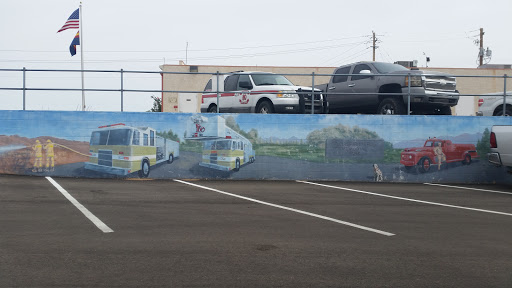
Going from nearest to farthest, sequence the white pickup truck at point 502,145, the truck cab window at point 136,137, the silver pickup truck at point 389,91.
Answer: the white pickup truck at point 502,145, the silver pickup truck at point 389,91, the truck cab window at point 136,137

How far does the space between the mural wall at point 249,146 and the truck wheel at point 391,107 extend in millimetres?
326

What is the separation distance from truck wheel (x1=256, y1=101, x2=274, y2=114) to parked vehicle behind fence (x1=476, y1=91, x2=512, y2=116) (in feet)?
22.5

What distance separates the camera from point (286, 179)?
15.6 metres

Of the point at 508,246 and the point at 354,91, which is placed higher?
the point at 354,91

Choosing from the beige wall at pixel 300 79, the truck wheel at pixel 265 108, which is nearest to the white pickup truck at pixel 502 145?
the truck wheel at pixel 265 108

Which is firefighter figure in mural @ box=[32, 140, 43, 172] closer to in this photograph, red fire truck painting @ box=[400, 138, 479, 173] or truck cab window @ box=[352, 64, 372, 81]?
truck cab window @ box=[352, 64, 372, 81]

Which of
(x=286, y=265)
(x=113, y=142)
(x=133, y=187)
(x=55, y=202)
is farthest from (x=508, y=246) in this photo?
(x=113, y=142)

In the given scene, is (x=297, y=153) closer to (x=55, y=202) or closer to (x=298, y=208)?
(x=298, y=208)

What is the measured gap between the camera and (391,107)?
15.8 m

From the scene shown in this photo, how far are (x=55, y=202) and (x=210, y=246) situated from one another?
4.94 meters

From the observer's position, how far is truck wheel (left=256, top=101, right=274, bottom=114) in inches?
623

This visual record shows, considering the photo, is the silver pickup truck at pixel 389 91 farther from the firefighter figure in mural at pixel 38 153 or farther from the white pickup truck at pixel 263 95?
the firefighter figure in mural at pixel 38 153

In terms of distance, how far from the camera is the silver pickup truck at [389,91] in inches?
592

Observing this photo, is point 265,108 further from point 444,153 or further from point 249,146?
point 444,153
